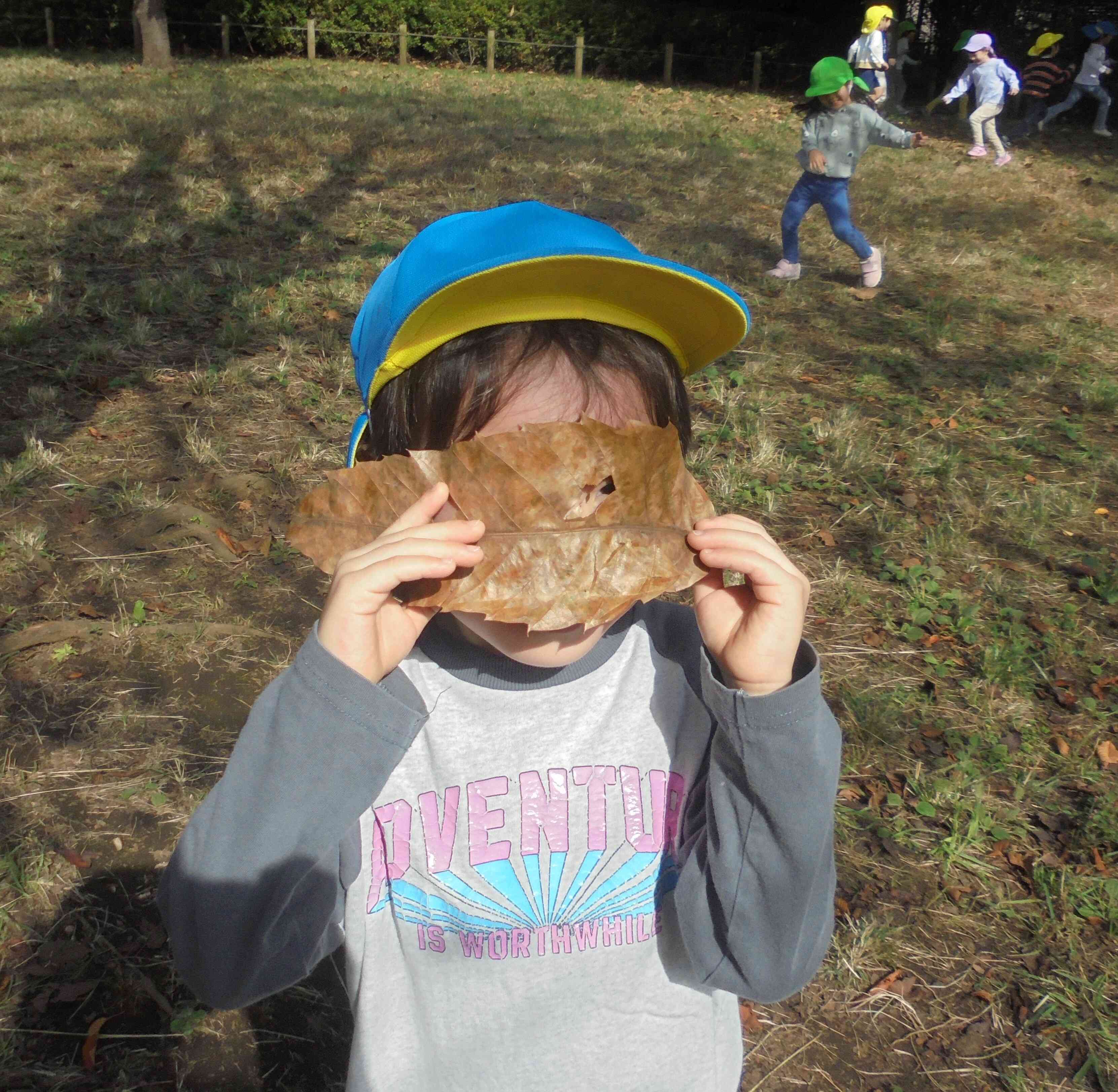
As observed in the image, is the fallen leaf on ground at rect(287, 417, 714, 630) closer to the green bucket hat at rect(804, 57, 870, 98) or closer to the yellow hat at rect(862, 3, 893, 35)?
the green bucket hat at rect(804, 57, 870, 98)

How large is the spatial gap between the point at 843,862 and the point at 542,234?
6.90ft

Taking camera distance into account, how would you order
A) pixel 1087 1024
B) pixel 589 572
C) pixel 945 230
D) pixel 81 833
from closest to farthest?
pixel 589 572, pixel 1087 1024, pixel 81 833, pixel 945 230

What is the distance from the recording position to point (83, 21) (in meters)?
23.0

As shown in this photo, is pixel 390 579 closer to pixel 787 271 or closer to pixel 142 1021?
pixel 142 1021

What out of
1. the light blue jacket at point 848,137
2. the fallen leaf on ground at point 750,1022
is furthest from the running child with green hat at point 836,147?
the fallen leaf on ground at point 750,1022

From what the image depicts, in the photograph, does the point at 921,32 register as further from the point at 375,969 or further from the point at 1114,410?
the point at 375,969

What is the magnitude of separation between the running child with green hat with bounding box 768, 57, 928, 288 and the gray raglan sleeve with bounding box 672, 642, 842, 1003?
6673 mm

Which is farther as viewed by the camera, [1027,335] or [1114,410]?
[1027,335]

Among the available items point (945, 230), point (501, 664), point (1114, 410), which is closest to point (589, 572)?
point (501, 664)

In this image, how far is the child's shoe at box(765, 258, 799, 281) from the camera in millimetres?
7504

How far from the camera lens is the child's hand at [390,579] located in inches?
46.8

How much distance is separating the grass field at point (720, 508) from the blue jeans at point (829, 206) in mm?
387

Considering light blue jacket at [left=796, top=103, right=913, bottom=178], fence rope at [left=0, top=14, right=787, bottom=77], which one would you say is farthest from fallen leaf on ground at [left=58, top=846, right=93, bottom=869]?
fence rope at [left=0, top=14, right=787, bottom=77]

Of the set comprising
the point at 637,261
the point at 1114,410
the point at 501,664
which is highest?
the point at 637,261
